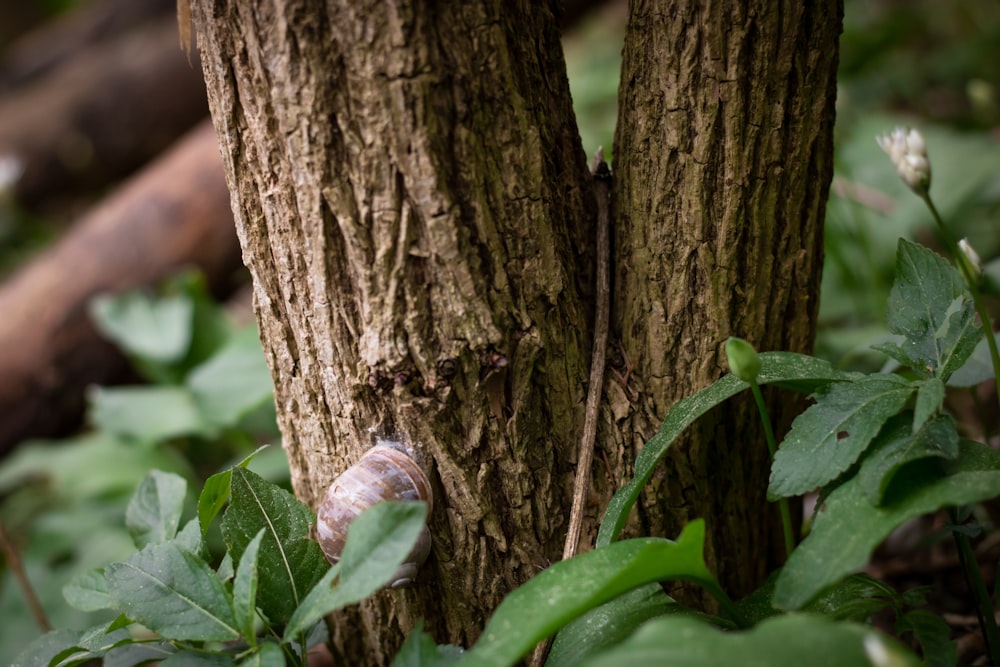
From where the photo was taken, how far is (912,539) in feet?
5.09

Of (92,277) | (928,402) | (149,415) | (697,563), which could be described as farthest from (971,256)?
(92,277)

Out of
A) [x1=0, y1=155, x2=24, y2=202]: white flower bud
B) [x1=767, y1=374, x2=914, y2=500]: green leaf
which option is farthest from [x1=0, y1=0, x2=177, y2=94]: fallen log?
[x1=767, y1=374, x2=914, y2=500]: green leaf

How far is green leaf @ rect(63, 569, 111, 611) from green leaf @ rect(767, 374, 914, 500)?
930 mm

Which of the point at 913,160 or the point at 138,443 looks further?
the point at 138,443

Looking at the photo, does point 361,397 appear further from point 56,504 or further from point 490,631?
point 56,504

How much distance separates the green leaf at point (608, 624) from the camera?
37.0 inches

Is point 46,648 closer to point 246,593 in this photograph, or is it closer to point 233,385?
point 246,593

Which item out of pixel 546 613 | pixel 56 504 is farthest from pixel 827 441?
pixel 56 504

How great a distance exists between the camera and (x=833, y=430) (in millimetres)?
907

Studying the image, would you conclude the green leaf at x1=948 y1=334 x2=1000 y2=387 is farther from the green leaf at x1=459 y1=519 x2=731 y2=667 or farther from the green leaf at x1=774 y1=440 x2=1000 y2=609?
the green leaf at x1=459 y1=519 x2=731 y2=667

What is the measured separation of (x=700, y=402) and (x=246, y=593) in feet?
1.99

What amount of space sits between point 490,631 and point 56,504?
94.6 inches

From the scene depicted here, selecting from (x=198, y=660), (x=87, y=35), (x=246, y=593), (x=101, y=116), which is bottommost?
(x=198, y=660)

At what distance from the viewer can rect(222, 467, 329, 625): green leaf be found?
3.27 ft
